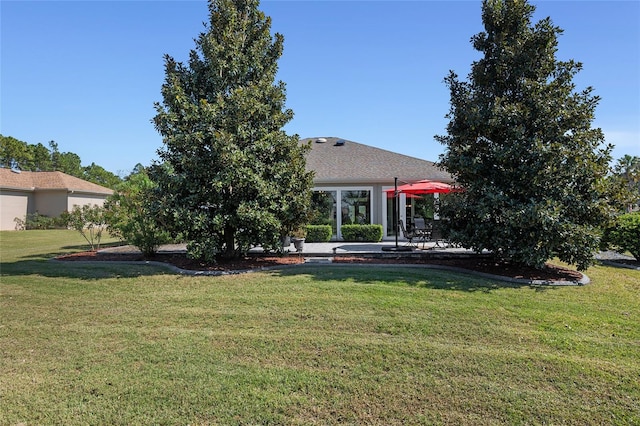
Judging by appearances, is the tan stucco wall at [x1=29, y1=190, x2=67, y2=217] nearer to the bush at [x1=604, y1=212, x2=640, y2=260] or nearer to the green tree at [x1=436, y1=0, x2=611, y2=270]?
the green tree at [x1=436, y1=0, x2=611, y2=270]

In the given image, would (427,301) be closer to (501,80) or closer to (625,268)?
(501,80)

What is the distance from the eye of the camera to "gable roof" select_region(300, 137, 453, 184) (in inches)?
667

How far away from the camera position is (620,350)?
4402mm

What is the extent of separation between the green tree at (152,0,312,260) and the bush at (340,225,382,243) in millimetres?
6077

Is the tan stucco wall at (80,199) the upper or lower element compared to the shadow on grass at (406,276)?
upper

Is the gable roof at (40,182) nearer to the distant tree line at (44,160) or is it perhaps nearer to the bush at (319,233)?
the distant tree line at (44,160)

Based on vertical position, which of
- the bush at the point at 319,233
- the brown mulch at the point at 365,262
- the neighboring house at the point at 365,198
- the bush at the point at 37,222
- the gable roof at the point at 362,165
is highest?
the gable roof at the point at 362,165

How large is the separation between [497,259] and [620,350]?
5.58m

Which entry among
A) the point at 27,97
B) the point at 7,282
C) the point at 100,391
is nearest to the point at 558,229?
the point at 100,391

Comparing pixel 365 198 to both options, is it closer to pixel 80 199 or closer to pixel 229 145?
pixel 229 145

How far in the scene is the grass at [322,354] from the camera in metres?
3.25

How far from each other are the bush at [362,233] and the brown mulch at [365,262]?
4778 mm

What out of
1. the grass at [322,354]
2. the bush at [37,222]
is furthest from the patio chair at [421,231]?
the bush at [37,222]

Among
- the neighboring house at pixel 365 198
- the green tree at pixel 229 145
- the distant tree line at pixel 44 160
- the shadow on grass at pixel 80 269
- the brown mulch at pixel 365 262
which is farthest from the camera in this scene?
the distant tree line at pixel 44 160
